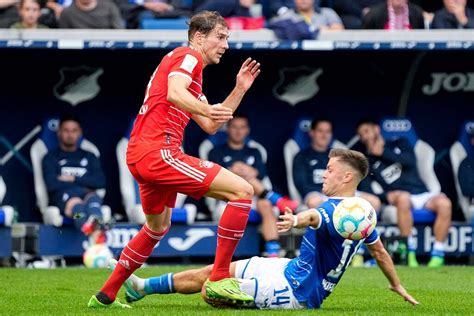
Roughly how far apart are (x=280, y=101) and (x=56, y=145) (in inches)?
108

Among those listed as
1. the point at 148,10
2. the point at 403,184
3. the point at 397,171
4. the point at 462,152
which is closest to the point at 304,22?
the point at 148,10

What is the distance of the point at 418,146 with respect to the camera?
1447cm

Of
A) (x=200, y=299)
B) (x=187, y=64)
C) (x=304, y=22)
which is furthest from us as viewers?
(x=304, y=22)

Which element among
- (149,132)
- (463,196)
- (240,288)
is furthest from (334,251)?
(463,196)

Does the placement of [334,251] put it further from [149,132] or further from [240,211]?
[149,132]

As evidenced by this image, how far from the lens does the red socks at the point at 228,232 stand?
7344 mm

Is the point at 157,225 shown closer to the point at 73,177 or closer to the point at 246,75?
the point at 246,75

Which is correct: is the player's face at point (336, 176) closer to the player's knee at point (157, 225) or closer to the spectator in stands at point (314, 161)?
the player's knee at point (157, 225)

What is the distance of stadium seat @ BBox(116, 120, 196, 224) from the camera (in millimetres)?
13391

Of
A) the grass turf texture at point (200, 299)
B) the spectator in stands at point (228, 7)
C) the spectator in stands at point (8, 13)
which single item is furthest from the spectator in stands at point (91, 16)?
the grass turf texture at point (200, 299)

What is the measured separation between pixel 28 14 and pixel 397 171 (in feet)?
14.7

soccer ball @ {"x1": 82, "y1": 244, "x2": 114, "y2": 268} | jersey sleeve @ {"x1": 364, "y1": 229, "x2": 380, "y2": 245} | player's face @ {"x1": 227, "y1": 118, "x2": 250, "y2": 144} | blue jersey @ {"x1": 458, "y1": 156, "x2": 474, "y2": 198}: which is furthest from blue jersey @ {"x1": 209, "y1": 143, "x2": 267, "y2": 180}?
jersey sleeve @ {"x1": 364, "y1": 229, "x2": 380, "y2": 245}

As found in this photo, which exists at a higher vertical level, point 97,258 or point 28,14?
point 28,14

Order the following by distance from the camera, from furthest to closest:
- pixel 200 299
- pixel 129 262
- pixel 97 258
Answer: pixel 97 258 → pixel 200 299 → pixel 129 262
